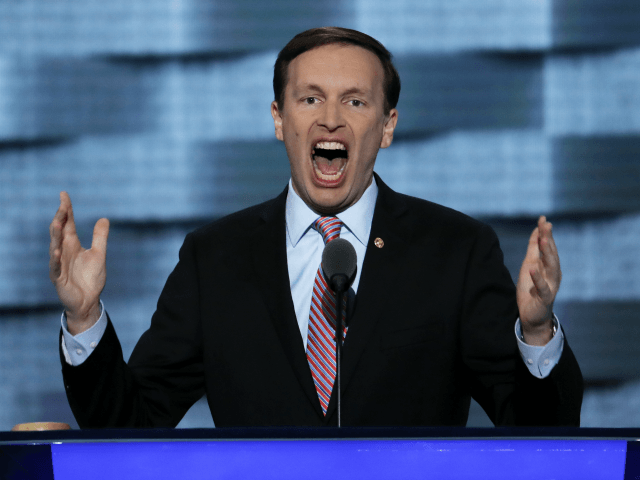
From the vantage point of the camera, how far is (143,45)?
2.66 metres

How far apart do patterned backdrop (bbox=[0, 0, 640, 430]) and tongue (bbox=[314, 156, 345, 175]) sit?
0.81 metres

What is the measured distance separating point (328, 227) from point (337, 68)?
1.19ft

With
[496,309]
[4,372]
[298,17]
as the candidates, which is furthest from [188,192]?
[496,309]

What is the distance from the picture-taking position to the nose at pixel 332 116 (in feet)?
5.62

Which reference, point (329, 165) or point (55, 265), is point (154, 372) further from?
point (329, 165)

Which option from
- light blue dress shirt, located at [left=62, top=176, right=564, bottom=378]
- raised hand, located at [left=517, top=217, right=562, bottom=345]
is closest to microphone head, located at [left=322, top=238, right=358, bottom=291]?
raised hand, located at [left=517, top=217, right=562, bottom=345]

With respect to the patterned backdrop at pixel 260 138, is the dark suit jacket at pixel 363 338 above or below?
below

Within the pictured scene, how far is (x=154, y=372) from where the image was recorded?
5.25 ft

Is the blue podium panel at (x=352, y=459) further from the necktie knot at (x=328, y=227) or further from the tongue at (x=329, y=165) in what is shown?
the tongue at (x=329, y=165)

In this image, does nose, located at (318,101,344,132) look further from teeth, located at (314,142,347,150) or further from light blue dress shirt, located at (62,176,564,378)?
light blue dress shirt, located at (62,176,564,378)

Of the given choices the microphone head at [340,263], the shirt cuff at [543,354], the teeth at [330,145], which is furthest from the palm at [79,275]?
the shirt cuff at [543,354]

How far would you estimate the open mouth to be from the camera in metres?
1.73

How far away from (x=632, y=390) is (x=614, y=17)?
4.27 feet

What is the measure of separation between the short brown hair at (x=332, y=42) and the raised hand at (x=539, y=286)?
69 centimetres
